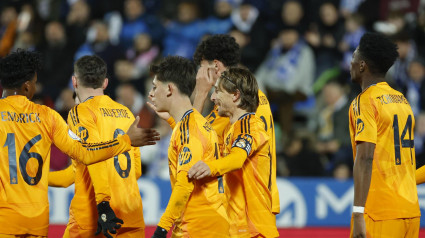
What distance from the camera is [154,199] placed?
10688 millimetres

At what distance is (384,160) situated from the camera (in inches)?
212

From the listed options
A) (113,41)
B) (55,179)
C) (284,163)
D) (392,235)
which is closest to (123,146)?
(55,179)

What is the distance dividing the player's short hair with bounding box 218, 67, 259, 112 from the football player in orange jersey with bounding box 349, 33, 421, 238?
812 millimetres

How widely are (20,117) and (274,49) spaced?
25.3 ft

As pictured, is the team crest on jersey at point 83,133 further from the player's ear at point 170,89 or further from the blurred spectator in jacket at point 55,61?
the blurred spectator in jacket at point 55,61

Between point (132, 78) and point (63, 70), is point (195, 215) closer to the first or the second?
point (132, 78)

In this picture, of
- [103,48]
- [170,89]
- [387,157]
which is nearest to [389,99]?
[387,157]

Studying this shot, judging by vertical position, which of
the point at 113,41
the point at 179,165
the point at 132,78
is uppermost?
the point at 113,41

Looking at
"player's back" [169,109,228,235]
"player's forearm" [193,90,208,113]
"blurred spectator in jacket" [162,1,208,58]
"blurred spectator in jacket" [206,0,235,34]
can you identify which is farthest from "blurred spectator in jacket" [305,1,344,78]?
"player's back" [169,109,228,235]

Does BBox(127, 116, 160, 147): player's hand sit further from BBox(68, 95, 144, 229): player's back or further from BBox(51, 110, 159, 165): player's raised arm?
BBox(68, 95, 144, 229): player's back

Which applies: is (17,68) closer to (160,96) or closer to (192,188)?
(160,96)

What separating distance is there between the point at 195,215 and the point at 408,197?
1.70 meters

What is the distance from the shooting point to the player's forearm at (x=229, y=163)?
200 inches

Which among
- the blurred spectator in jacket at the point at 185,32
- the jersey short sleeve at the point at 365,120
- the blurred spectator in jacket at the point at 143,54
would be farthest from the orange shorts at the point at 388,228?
the blurred spectator in jacket at the point at 143,54
